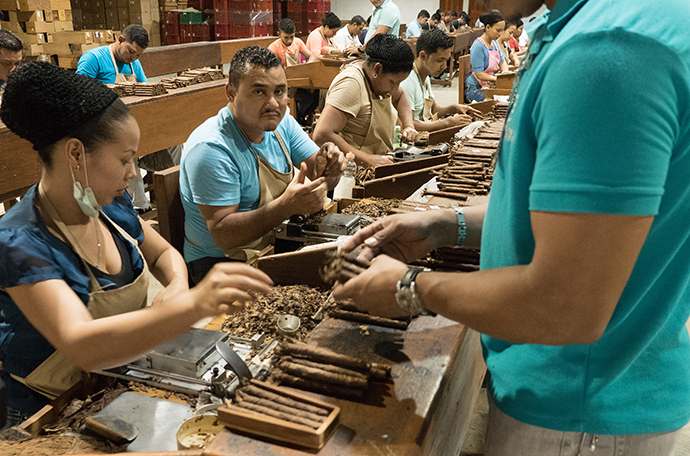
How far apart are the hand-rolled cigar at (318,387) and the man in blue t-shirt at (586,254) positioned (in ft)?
0.70

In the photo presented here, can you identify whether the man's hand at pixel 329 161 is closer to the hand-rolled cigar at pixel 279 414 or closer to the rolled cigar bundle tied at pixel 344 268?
the rolled cigar bundle tied at pixel 344 268

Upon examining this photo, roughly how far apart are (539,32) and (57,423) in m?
1.56

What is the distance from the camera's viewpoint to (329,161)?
3.16 metres

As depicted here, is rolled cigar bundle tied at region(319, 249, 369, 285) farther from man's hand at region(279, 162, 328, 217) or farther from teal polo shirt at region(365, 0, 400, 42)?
teal polo shirt at region(365, 0, 400, 42)

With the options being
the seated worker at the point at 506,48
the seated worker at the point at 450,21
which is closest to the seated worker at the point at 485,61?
the seated worker at the point at 506,48

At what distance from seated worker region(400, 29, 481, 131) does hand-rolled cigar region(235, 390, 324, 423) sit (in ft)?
14.7

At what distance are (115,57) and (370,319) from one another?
212 inches

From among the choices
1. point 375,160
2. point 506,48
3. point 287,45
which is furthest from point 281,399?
point 506,48

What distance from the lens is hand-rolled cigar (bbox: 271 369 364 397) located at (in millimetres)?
1227

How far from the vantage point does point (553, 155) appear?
2.55 ft

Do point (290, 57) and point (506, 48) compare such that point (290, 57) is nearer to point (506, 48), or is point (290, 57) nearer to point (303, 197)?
point (506, 48)

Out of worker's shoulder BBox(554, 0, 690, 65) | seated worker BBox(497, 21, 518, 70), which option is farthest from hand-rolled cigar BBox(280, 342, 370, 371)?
seated worker BBox(497, 21, 518, 70)

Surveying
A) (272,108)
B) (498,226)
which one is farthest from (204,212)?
(498,226)

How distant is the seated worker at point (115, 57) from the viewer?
5.48m
